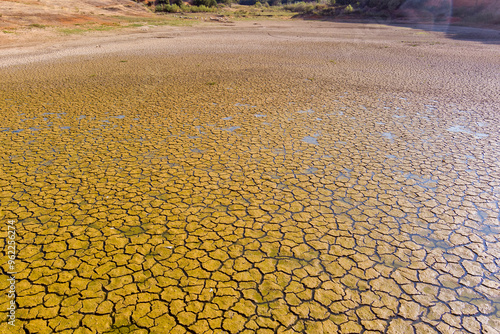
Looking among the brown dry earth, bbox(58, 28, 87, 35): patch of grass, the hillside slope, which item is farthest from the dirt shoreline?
the brown dry earth

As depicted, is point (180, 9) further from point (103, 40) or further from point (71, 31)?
point (103, 40)

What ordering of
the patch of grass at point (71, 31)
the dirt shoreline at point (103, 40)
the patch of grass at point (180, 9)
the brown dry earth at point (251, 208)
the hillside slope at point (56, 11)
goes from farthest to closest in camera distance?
1. the patch of grass at point (180, 9)
2. the hillside slope at point (56, 11)
3. the patch of grass at point (71, 31)
4. the dirt shoreline at point (103, 40)
5. the brown dry earth at point (251, 208)

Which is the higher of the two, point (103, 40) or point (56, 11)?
point (56, 11)

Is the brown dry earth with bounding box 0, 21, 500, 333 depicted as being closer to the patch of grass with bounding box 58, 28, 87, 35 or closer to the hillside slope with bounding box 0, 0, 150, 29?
the patch of grass with bounding box 58, 28, 87, 35

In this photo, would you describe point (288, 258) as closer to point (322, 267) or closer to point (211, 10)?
point (322, 267)

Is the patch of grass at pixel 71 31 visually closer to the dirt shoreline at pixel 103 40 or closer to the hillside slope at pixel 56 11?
the dirt shoreline at pixel 103 40

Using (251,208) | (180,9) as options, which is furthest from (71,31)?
(251,208)

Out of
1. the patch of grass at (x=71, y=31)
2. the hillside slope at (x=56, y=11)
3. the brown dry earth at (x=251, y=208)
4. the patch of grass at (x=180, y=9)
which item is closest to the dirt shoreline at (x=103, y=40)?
the patch of grass at (x=71, y=31)

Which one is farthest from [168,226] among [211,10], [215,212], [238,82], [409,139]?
[211,10]
